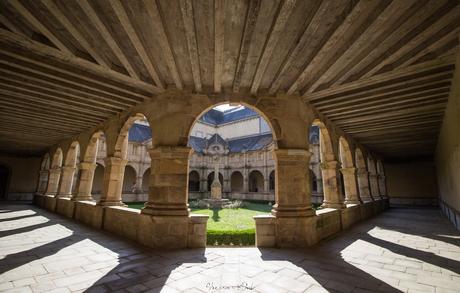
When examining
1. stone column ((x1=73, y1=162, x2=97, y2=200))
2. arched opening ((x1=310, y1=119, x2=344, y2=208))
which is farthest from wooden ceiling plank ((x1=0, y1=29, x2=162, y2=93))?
stone column ((x1=73, y1=162, x2=97, y2=200))

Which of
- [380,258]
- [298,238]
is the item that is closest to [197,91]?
[298,238]

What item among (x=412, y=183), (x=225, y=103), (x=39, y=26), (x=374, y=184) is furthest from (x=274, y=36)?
(x=412, y=183)

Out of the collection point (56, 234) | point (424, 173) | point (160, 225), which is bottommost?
point (56, 234)

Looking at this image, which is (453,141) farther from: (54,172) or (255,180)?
(255,180)

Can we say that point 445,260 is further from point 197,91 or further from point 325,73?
point 197,91

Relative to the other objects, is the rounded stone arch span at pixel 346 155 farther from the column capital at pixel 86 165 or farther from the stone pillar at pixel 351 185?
the column capital at pixel 86 165

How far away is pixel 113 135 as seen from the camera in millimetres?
6895

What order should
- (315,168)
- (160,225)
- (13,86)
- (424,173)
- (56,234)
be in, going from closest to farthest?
(160,225)
(13,86)
(56,234)
(424,173)
(315,168)

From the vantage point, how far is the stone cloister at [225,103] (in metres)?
2.95

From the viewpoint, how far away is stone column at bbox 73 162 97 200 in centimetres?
853

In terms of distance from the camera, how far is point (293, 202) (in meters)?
5.00

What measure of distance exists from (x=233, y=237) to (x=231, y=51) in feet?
15.6

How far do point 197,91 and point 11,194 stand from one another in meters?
19.6

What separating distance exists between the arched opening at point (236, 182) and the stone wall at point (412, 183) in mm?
15325
